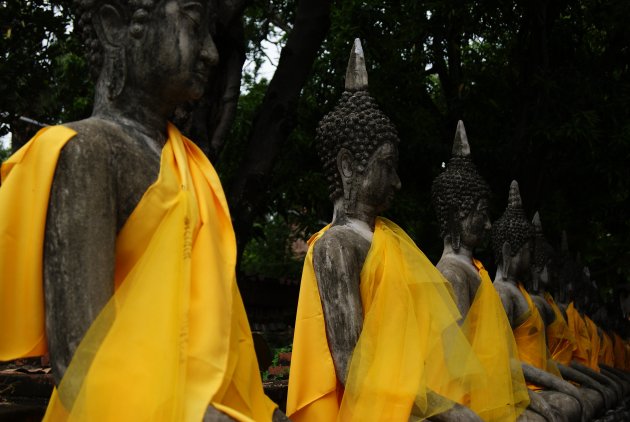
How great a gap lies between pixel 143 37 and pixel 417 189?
9.81 m

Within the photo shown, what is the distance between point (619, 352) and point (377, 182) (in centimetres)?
1083

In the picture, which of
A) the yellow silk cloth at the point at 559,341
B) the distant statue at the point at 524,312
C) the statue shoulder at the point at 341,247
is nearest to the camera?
the statue shoulder at the point at 341,247

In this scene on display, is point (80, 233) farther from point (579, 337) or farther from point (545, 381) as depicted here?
point (579, 337)

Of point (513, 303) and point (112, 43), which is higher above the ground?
point (112, 43)

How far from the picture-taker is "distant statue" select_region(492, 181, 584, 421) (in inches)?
243

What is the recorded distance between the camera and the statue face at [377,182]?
4055mm

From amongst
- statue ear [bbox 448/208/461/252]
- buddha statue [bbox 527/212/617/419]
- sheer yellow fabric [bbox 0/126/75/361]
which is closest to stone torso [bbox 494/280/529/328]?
buddha statue [bbox 527/212/617/419]

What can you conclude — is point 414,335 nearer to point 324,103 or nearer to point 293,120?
point 293,120

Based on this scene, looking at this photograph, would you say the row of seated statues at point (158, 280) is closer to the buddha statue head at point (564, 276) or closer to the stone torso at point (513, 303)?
the stone torso at point (513, 303)

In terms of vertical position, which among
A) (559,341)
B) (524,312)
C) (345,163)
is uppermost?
(345,163)

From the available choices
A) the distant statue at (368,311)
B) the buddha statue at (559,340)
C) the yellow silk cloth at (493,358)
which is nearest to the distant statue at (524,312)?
the buddha statue at (559,340)

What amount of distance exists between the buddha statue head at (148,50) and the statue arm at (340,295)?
52.4 inches

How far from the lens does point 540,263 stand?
8938mm

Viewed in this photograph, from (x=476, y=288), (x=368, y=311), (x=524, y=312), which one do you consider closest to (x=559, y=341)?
(x=524, y=312)
